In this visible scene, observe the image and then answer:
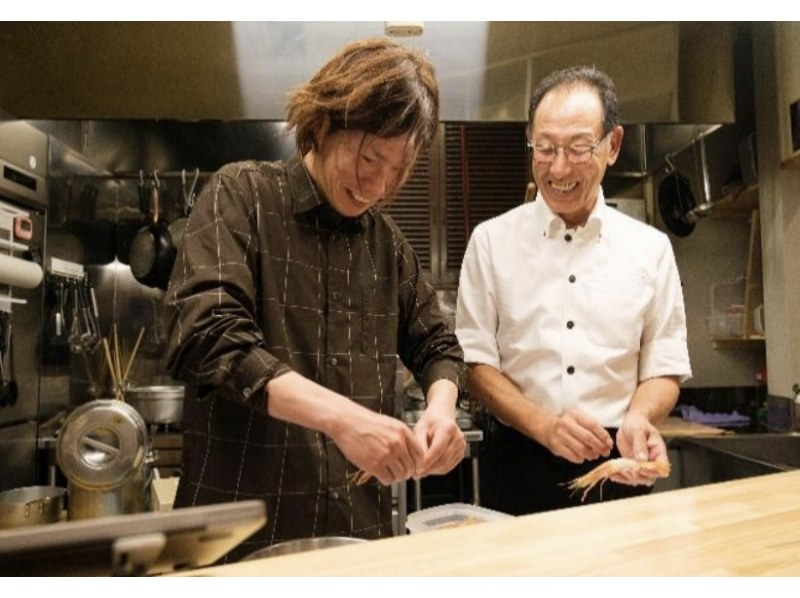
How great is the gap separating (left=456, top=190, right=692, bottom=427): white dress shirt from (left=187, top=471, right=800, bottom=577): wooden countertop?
36 cm

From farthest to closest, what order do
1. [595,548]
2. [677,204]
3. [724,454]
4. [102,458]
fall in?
[677,204] < [102,458] < [724,454] < [595,548]

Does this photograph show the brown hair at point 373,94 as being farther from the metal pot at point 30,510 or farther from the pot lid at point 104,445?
the metal pot at point 30,510

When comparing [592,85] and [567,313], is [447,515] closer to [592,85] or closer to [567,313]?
[567,313]

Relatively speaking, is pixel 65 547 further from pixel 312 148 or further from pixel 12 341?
pixel 12 341

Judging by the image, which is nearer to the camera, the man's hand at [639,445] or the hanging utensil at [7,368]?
the man's hand at [639,445]

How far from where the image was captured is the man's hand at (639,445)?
998 mm

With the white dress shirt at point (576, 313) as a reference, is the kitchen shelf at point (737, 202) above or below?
above

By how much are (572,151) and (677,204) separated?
1.77 meters

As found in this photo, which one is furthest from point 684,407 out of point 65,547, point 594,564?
point 65,547

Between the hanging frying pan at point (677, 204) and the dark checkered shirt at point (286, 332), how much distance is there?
195 cm

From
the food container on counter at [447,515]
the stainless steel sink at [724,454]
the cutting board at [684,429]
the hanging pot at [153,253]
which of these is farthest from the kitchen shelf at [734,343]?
the hanging pot at [153,253]

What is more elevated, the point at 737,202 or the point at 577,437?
the point at 737,202

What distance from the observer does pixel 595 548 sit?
0.65 meters

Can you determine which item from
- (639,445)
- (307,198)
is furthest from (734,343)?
(307,198)
